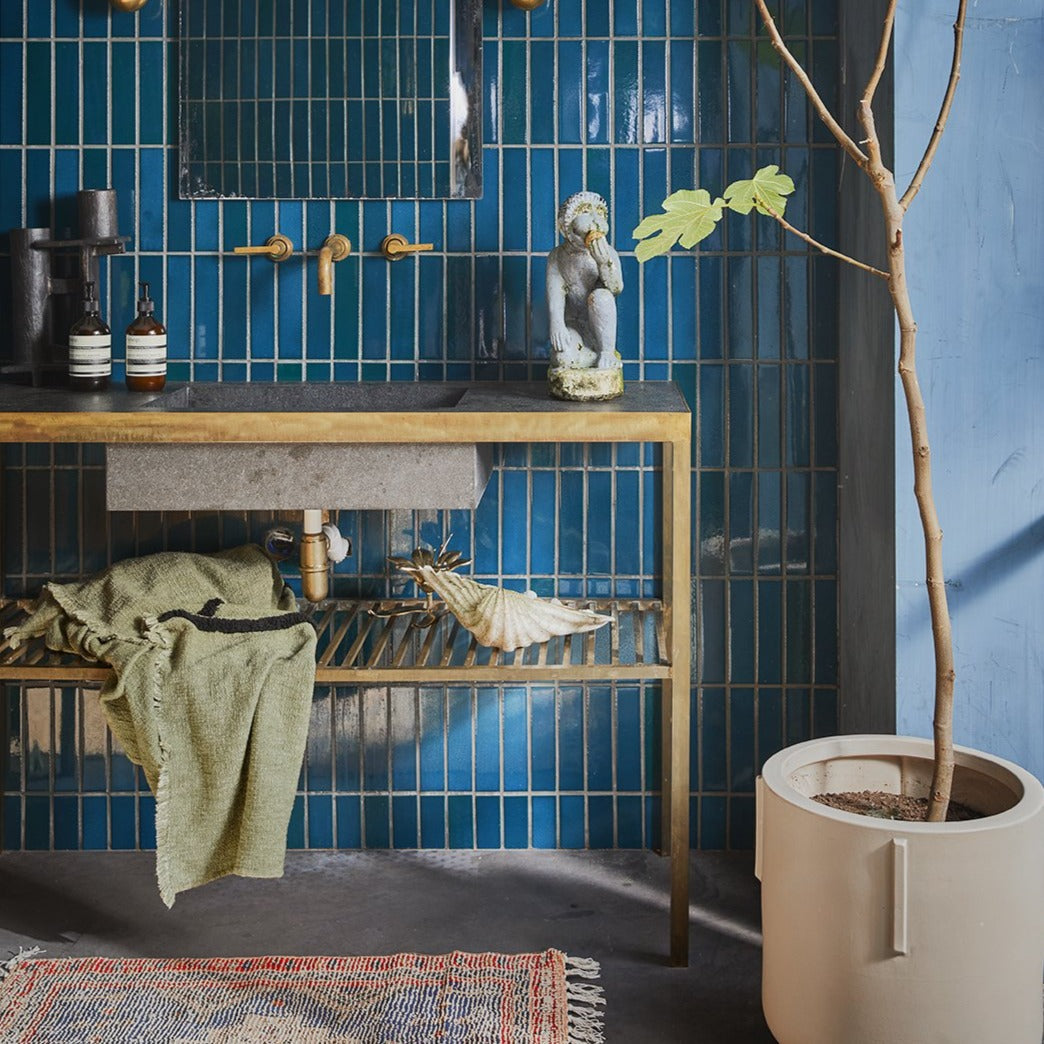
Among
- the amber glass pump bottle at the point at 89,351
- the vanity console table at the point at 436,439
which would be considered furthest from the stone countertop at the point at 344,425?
the amber glass pump bottle at the point at 89,351

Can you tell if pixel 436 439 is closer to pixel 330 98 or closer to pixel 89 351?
pixel 89 351

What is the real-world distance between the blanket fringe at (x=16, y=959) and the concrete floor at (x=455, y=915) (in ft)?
0.08

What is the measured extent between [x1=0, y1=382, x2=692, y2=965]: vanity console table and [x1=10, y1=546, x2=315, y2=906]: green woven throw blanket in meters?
0.07

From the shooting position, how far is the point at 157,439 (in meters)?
2.47

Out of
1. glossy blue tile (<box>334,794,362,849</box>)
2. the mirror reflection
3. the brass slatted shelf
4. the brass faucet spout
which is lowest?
glossy blue tile (<box>334,794,362,849</box>)

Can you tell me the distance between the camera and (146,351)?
2.79m

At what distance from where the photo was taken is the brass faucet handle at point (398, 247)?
2943 mm

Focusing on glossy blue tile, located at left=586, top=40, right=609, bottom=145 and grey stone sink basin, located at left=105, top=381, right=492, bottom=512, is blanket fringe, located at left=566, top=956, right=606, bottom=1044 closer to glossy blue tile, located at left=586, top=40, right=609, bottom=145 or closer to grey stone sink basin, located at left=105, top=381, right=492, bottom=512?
grey stone sink basin, located at left=105, top=381, right=492, bottom=512

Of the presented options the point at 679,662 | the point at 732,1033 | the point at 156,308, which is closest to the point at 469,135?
the point at 156,308

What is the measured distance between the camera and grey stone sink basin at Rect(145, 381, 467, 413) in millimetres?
2877

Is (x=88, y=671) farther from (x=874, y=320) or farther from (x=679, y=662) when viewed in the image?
(x=874, y=320)

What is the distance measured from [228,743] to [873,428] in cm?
128

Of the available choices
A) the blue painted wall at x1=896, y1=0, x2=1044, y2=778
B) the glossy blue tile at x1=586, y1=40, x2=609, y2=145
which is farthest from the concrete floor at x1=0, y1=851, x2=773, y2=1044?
the glossy blue tile at x1=586, y1=40, x2=609, y2=145

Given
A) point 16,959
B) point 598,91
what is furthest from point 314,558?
point 598,91
